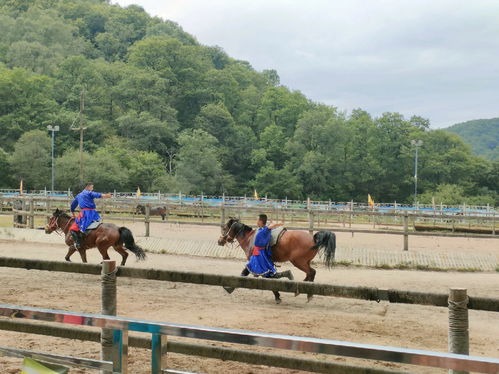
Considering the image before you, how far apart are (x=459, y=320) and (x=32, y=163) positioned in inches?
2175

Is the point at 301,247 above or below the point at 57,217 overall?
below

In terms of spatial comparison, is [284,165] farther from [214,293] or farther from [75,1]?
[75,1]

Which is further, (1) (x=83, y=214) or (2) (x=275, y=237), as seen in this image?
(1) (x=83, y=214)

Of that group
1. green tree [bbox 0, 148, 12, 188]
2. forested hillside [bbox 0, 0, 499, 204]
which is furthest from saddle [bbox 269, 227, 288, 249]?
green tree [bbox 0, 148, 12, 188]

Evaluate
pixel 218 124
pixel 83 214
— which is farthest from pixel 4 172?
pixel 83 214

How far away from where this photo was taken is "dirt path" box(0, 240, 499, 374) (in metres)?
5.74

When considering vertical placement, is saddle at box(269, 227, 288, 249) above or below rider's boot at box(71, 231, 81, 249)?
above

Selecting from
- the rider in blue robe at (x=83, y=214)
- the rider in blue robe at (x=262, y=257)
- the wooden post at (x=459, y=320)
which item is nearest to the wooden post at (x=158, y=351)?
the wooden post at (x=459, y=320)

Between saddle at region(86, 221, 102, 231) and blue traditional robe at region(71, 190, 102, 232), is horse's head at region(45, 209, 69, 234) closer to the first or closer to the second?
blue traditional robe at region(71, 190, 102, 232)

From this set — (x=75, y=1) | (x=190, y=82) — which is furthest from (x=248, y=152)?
(x=75, y=1)

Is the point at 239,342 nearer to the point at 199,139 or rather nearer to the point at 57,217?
the point at 57,217

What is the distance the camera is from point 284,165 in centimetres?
7475

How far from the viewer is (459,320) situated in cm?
316

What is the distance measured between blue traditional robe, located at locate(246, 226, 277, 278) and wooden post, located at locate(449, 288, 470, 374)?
590cm
